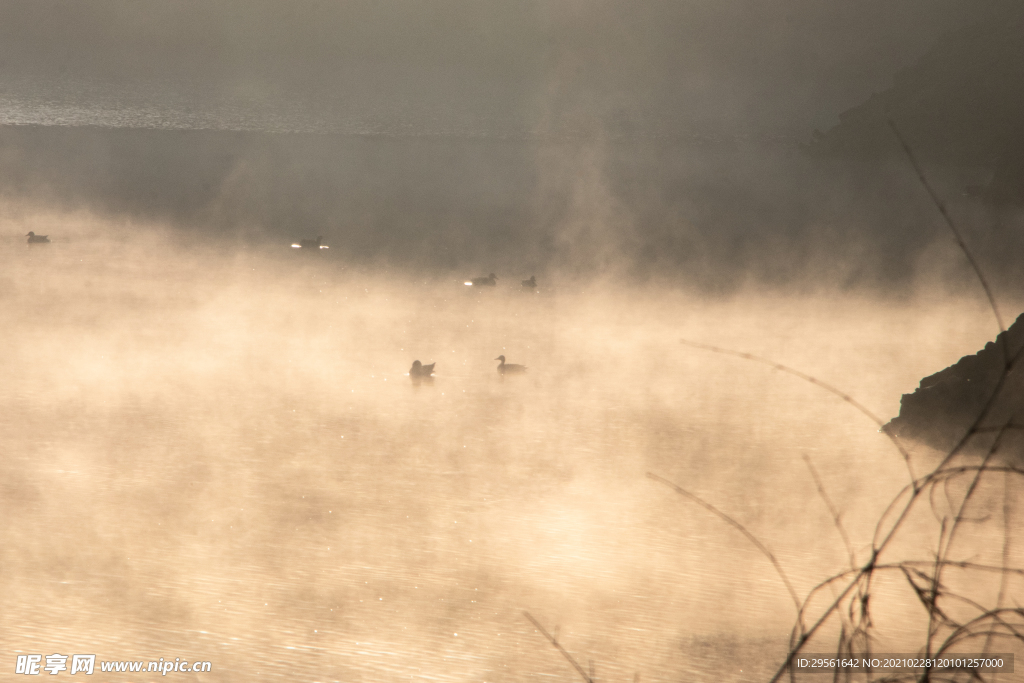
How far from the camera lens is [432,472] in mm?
3971

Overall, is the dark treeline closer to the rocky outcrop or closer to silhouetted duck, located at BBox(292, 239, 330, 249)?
silhouetted duck, located at BBox(292, 239, 330, 249)

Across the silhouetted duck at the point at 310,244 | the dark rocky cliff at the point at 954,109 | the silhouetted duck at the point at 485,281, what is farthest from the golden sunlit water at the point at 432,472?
the dark rocky cliff at the point at 954,109

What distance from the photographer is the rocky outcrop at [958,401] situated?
4.22 meters

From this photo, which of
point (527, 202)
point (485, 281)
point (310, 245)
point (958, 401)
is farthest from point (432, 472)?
point (527, 202)

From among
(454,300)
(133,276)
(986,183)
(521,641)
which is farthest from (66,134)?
(521,641)

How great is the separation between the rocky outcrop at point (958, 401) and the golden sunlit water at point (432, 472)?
0.15 metres

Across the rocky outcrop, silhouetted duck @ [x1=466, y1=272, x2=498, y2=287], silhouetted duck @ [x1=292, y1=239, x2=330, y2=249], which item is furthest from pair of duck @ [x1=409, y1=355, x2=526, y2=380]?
silhouetted duck @ [x1=292, y1=239, x2=330, y2=249]

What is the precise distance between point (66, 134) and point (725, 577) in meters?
17.0

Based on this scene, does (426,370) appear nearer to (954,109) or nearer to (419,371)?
(419,371)

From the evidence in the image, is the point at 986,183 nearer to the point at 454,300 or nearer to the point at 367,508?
the point at 454,300

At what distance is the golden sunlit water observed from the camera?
2811 mm

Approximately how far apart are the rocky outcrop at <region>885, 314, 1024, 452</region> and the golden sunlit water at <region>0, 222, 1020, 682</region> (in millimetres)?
152

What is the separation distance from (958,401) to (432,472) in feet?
8.41

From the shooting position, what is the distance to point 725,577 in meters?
3.14
